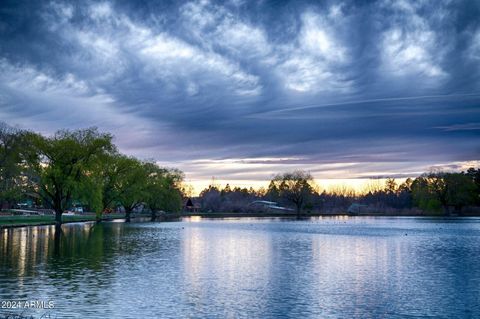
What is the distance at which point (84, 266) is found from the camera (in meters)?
28.8

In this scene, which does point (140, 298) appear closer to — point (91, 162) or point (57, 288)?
point (57, 288)

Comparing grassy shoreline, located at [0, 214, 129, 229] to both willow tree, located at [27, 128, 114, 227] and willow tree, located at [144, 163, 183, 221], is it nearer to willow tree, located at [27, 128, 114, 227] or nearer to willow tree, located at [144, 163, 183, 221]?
willow tree, located at [27, 128, 114, 227]

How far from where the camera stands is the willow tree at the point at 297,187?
168m

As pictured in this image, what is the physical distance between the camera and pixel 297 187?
168m

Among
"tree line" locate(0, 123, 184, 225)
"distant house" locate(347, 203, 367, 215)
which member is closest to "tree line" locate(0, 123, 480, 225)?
"tree line" locate(0, 123, 184, 225)

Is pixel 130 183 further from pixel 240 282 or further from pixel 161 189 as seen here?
pixel 240 282

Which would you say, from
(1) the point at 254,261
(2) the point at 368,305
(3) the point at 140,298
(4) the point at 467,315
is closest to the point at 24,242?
(1) the point at 254,261

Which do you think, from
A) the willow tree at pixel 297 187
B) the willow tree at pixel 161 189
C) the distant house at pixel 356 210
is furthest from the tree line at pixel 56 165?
the distant house at pixel 356 210

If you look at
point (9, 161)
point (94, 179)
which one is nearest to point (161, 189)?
point (94, 179)

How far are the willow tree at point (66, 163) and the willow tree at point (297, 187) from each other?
95.4 m

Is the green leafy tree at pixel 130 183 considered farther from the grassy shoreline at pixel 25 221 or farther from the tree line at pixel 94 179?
the grassy shoreline at pixel 25 221

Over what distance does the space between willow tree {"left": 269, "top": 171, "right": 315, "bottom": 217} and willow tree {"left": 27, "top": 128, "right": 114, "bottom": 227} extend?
95357mm

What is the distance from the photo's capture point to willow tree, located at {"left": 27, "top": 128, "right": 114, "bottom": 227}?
3007 inches

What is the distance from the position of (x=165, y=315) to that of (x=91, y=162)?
220ft
